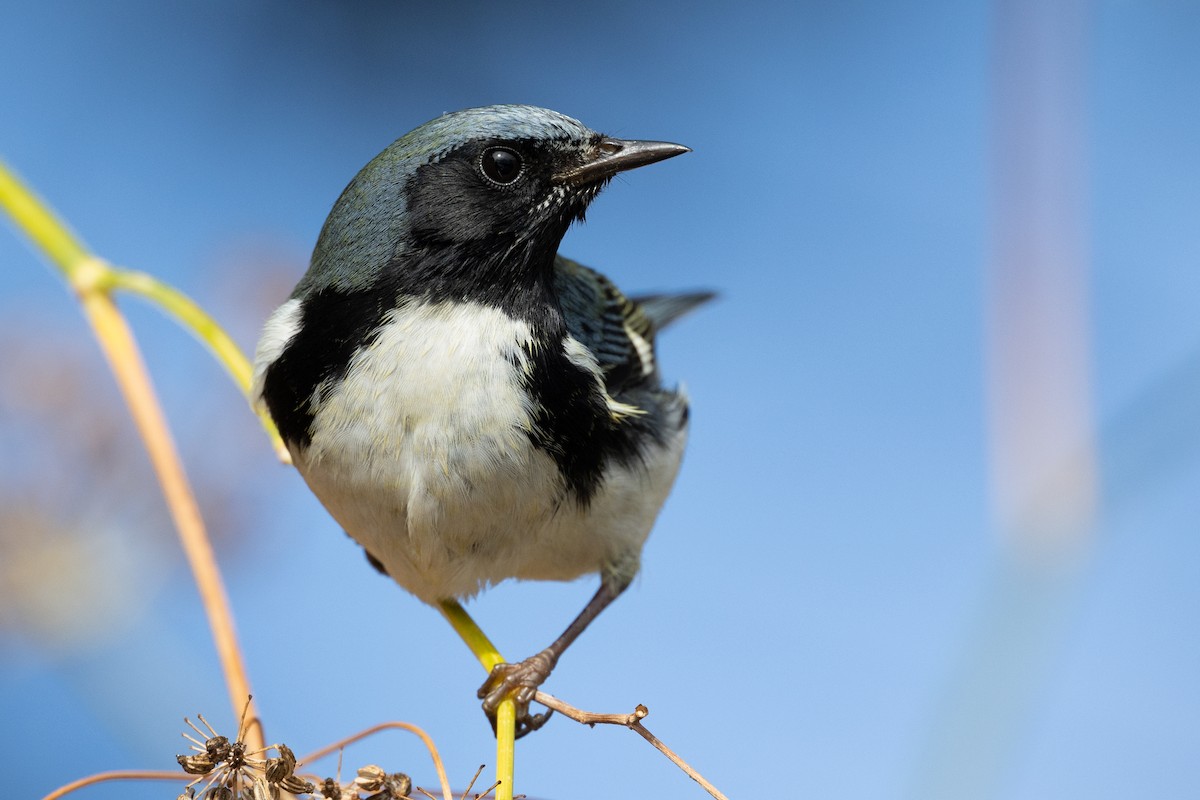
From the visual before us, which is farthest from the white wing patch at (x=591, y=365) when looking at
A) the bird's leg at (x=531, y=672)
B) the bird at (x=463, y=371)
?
the bird's leg at (x=531, y=672)

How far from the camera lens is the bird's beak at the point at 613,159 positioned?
2232 mm

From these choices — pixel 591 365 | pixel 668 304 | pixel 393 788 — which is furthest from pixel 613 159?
pixel 668 304

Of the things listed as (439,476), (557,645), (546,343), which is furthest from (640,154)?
(557,645)

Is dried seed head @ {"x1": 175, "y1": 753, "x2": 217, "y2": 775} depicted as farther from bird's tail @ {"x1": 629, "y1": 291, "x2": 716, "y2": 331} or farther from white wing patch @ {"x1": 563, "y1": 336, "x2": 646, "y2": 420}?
bird's tail @ {"x1": 629, "y1": 291, "x2": 716, "y2": 331}

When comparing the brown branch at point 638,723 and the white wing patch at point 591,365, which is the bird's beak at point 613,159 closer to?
the white wing patch at point 591,365

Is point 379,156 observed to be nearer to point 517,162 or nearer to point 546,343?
point 517,162

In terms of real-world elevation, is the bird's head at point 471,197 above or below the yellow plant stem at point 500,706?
above

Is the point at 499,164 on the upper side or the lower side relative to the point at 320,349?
upper

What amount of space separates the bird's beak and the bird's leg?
2.86ft

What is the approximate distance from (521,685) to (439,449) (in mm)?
443

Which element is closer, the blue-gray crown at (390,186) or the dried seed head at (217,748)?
the dried seed head at (217,748)

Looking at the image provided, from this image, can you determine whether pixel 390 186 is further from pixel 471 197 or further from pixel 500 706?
pixel 500 706

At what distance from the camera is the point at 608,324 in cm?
261

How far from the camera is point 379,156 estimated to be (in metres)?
2.25
